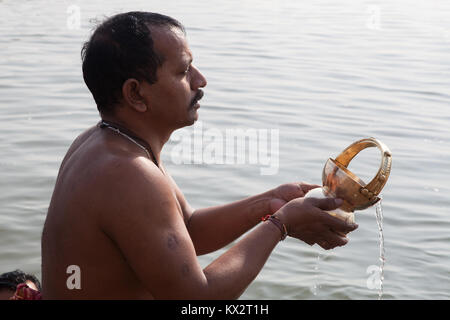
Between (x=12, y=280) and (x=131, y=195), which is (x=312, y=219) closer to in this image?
(x=131, y=195)

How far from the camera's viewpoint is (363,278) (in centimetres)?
534

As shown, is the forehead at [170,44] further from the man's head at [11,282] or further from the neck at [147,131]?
the man's head at [11,282]

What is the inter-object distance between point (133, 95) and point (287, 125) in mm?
5841

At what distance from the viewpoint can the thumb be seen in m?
3.19

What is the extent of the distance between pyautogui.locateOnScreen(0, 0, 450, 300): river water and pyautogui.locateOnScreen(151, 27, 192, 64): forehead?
734 mm

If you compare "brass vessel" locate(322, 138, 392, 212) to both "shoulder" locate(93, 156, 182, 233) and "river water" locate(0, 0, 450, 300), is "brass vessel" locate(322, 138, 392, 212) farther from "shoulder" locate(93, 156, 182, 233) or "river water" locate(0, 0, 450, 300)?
"river water" locate(0, 0, 450, 300)

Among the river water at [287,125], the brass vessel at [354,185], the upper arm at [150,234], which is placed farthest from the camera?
the river water at [287,125]

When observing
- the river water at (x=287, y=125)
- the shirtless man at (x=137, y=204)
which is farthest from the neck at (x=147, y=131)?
the river water at (x=287, y=125)

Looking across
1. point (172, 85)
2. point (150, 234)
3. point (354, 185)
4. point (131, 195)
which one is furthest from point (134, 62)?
point (354, 185)

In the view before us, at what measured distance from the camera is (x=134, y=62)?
305cm

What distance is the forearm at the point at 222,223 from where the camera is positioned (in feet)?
12.1

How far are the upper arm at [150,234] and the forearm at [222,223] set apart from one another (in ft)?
2.82

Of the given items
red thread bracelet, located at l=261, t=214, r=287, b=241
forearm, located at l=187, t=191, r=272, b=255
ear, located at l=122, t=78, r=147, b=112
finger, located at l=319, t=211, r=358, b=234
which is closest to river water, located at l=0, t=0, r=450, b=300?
ear, located at l=122, t=78, r=147, b=112

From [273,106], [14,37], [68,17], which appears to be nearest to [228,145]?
[273,106]
